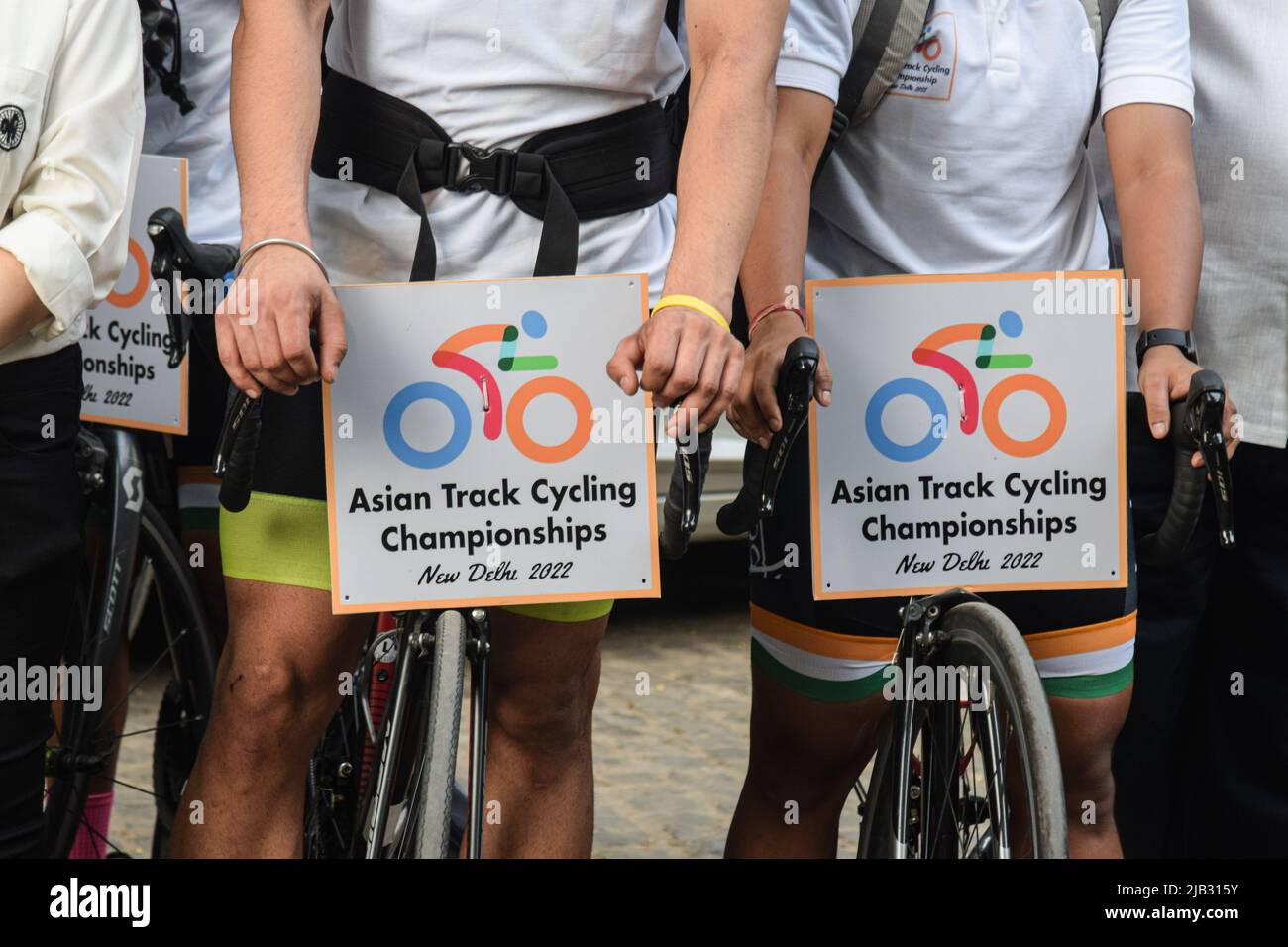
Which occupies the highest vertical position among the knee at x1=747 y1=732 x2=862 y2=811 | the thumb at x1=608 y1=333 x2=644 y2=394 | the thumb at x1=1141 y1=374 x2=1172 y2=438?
the thumb at x1=1141 y1=374 x2=1172 y2=438

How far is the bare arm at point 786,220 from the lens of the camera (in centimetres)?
270

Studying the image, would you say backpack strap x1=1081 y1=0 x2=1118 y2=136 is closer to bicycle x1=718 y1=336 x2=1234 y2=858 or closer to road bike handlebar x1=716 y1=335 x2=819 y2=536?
bicycle x1=718 y1=336 x2=1234 y2=858

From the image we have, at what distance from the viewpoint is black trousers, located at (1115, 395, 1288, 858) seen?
3615mm

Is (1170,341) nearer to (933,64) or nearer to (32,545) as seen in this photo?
(933,64)

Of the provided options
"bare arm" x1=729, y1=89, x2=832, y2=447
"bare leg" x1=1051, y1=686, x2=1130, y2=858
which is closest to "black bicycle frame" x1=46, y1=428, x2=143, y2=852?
"bare arm" x1=729, y1=89, x2=832, y2=447

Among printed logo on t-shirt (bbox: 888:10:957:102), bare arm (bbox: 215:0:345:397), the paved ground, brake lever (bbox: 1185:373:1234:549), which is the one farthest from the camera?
the paved ground

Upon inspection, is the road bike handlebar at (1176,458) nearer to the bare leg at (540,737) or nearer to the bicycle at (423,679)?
the bicycle at (423,679)

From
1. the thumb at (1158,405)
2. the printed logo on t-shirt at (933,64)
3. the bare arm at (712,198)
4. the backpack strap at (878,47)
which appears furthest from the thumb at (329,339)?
the thumb at (1158,405)

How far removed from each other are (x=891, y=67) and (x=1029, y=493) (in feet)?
2.39

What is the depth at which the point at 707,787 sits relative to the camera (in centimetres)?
538

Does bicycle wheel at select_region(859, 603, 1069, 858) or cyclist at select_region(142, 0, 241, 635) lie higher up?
cyclist at select_region(142, 0, 241, 635)

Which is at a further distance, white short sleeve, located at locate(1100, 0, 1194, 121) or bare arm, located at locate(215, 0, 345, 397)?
white short sleeve, located at locate(1100, 0, 1194, 121)

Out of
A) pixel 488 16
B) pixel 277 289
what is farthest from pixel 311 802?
pixel 488 16

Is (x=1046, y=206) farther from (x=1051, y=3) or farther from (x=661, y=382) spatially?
(x=661, y=382)
